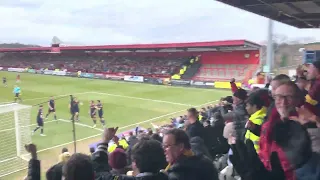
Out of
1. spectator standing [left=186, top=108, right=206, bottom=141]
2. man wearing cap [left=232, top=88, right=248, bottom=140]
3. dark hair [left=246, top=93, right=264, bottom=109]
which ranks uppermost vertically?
dark hair [left=246, top=93, right=264, bottom=109]

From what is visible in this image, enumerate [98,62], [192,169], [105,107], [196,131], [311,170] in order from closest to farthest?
[311,170] → [192,169] → [196,131] → [105,107] → [98,62]

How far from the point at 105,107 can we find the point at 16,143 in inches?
420

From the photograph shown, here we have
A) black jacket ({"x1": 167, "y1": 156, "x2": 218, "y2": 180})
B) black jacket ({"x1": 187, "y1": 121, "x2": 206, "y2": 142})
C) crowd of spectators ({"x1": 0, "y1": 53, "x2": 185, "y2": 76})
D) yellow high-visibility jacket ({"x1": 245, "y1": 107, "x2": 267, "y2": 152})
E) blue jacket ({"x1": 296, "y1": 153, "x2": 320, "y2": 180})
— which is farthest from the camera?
crowd of spectators ({"x1": 0, "y1": 53, "x2": 185, "y2": 76})

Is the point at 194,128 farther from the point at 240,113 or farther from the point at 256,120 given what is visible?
the point at 256,120

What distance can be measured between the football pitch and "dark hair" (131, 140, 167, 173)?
8704 mm

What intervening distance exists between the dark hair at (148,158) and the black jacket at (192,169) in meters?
0.13

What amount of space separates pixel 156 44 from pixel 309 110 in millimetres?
39444

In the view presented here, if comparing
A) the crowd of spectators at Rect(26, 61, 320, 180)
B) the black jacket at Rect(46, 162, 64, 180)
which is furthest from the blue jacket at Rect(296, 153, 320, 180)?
the black jacket at Rect(46, 162, 64, 180)

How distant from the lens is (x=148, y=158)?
99.7 inches

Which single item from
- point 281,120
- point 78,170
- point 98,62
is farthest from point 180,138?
point 98,62

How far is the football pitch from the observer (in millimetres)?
13516

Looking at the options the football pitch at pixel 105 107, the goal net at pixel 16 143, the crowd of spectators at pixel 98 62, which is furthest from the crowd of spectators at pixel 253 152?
the crowd of spectators at pixel 98 62

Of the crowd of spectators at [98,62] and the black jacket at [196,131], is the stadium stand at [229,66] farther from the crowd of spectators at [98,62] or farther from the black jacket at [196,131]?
the black jacket at [196,131]

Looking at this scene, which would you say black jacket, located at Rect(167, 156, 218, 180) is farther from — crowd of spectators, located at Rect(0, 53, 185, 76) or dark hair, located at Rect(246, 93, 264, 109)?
crowd of spectators, located at Rect(0, 53, 185, 76)
